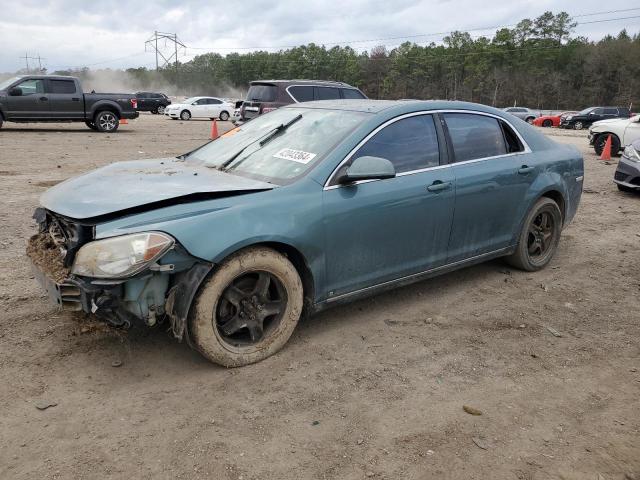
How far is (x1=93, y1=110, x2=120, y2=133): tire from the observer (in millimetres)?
18891

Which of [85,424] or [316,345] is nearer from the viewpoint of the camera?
[85,424]

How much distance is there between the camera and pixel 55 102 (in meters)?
17.6

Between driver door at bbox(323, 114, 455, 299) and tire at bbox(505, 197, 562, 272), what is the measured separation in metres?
1.17

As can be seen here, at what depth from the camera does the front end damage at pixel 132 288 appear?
2895 mm

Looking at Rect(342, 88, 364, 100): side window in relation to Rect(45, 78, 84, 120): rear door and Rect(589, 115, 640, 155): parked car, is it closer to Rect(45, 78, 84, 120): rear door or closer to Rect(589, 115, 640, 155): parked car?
Rect(589, 115, 640, 155): parked car

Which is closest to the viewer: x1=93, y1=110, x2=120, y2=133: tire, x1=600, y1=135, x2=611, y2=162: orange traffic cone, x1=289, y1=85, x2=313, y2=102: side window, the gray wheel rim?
x1=600, y1=135, x2=611, y2=162: orange traffic cone

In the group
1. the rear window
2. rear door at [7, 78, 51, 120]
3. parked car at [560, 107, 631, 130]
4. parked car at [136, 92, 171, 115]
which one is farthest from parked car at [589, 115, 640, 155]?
parked car at [136, 92, 171, 115]

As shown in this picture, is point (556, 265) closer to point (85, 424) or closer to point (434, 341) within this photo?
point (434, 341)

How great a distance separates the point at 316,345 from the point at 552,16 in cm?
9601

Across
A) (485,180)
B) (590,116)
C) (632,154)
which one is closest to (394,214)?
(485,180)

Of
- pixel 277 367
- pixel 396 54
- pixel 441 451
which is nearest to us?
pixel 441 451

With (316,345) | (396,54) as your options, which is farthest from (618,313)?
(396,54)

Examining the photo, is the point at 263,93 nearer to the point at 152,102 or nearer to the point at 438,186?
the point at 438,186

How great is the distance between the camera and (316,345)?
12.1ft
